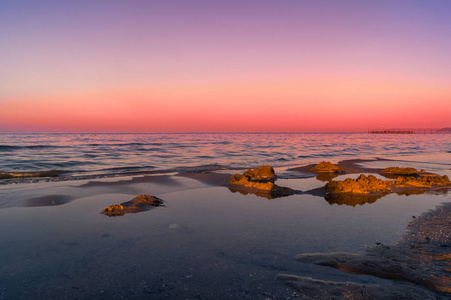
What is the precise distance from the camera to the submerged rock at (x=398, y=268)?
3.49 metres

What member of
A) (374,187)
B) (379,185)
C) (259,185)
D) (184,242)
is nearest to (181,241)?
(184,242)

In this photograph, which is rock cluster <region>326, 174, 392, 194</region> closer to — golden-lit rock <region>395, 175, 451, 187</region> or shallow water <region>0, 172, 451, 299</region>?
shallow water <region>0, 172, 451, 299</region>

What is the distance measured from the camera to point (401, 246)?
4980 millimetres

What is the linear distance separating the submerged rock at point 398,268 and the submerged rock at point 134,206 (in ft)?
15.6

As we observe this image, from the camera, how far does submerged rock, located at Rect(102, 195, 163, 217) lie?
7331 millimetres

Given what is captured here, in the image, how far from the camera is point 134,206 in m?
7.82

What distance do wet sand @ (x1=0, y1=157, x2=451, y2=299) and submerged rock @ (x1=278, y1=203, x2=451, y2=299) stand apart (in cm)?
17

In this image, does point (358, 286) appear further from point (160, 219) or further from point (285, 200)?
point (285, 200)

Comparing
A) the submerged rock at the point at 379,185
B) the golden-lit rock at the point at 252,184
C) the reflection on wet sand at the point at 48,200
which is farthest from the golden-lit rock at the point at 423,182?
the reflection on wet sand at the point at 48,200

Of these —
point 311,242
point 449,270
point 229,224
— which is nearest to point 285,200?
point 229,224

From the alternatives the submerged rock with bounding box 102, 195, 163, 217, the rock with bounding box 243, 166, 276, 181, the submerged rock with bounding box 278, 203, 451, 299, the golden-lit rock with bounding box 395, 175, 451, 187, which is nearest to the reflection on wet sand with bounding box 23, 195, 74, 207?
the submerged rock with bounding box 102, 195, 163, 217

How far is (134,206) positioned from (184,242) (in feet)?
10.1

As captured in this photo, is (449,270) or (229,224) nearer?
(449,270)

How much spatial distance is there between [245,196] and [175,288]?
5955 mm
